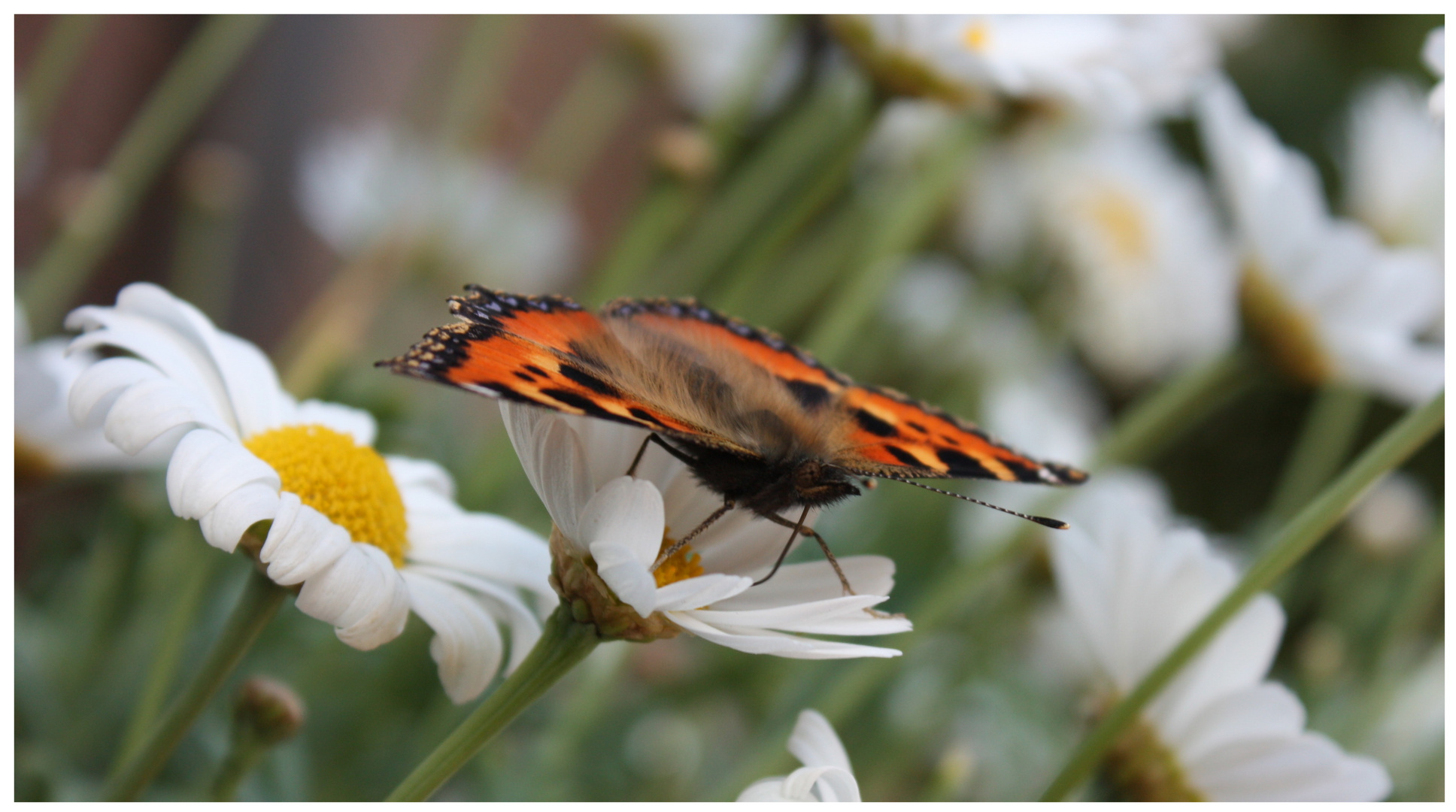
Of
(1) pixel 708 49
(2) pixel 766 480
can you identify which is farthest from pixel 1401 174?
(2) pixel 766 480

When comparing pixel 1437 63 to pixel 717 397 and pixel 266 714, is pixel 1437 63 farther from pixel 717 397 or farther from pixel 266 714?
pixel 266 714

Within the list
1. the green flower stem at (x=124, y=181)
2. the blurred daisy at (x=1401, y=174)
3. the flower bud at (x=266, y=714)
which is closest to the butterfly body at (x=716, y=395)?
the flower bud at (x=266, y=714)

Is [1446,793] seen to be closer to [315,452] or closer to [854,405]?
[854,405]

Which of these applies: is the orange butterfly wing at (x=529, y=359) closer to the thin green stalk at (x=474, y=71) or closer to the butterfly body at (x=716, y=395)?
the butterfly body at (x=716, y=395)

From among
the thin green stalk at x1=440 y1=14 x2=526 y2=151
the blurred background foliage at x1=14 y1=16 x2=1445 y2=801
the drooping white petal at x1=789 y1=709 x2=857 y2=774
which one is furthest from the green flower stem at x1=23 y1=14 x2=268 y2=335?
the drooping white petal at x1=789 y1=709 x2=857 y2=774

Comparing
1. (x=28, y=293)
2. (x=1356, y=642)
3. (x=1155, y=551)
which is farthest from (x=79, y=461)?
(x=1356, y=642)
